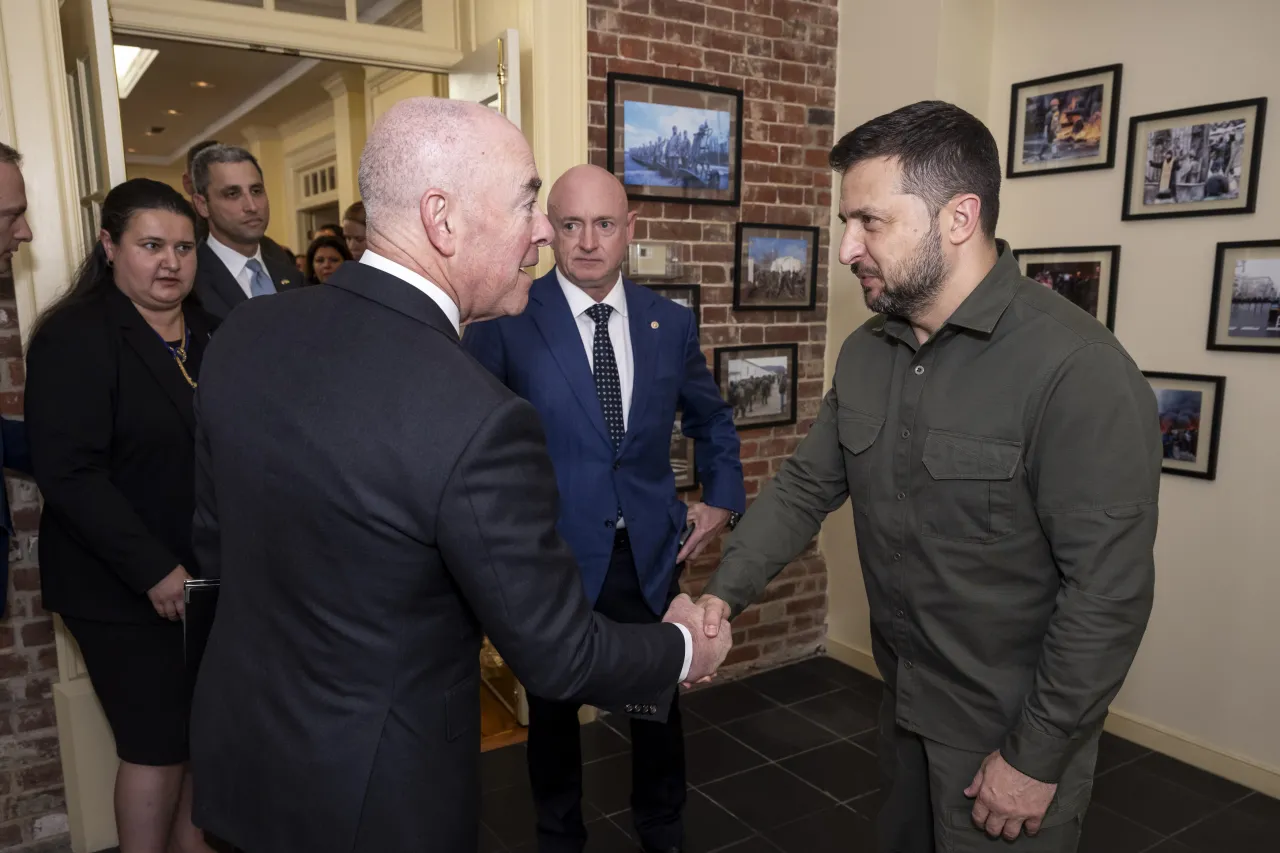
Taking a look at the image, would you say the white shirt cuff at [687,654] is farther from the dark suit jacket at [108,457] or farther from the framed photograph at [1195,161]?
the framed photograph at [1195,161]

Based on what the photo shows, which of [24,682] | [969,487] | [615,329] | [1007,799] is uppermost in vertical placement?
[615,329]

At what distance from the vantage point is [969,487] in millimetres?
1571

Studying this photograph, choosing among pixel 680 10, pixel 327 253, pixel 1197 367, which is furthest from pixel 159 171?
pixel 1197 367

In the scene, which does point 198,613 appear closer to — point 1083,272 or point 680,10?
point 680,10

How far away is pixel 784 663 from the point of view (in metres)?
4.20

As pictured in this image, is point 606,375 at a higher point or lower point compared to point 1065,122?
lower

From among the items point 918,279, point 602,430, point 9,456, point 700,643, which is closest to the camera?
point 918,279

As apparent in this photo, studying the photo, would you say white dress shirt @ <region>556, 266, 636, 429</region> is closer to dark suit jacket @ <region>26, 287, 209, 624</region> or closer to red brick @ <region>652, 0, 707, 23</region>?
dark suit jacket @ <region>26, 287, 209, 624</region>

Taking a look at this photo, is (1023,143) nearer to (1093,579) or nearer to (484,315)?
(1093,579)

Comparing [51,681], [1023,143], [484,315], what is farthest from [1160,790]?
[51,681]

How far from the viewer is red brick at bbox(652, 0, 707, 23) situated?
3.48 metres

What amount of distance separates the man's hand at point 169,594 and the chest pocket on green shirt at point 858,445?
1.66 metres

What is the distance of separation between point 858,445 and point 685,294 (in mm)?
2000

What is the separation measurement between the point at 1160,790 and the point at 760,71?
325 cm
